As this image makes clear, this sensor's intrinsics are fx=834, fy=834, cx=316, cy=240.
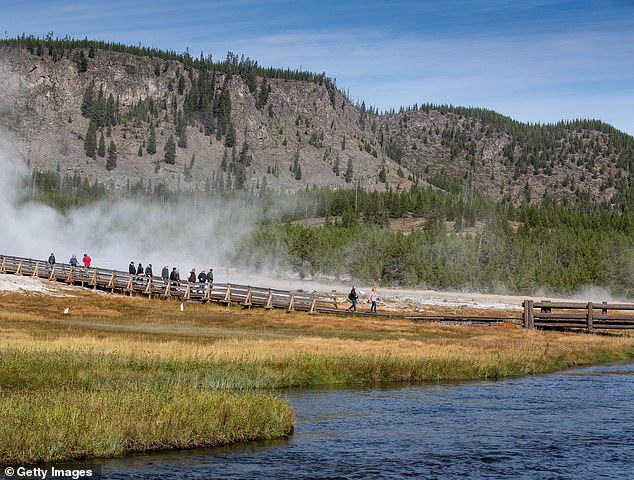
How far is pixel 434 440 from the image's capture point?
70.0 ft

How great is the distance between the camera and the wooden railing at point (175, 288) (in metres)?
61.2

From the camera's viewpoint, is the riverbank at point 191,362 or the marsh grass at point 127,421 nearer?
the marsh grass at point 127,421

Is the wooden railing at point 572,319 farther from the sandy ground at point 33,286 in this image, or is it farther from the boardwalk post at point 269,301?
the sandy ground at point 33,286

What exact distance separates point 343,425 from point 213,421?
410 cm

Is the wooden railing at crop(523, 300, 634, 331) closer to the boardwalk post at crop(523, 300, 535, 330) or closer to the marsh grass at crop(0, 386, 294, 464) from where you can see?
the boardwalk post at crop(523, 300, 535, 330)

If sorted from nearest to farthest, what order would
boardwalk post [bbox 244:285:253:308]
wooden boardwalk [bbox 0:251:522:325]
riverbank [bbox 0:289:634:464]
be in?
riverbank [bbox 0:289:634:464] → wooden boardwalk [bbox 0:251:522:325] → boardwalk post [bbox 244:285:253:308]

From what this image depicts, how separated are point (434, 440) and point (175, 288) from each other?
4577 centimetres

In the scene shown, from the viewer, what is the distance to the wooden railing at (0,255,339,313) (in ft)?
201

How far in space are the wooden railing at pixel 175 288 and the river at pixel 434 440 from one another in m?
31.3

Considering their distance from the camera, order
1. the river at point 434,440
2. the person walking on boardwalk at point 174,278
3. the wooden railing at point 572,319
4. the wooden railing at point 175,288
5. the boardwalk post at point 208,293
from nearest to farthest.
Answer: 1. the river at point 434,440
2. the wooden railing at point 572,319
3. the wooden railing at point 175,288
4. the boardwalk post at point 208,293
5. the person walking on boardwalk at point 174,278

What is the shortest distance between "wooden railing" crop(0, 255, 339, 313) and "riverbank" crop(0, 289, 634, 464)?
236cm

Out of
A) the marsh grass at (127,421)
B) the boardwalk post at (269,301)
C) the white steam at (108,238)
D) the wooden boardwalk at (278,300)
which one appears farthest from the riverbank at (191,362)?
the white steam at (108,238)

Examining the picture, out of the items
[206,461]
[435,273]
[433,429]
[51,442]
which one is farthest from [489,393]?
[435,273]

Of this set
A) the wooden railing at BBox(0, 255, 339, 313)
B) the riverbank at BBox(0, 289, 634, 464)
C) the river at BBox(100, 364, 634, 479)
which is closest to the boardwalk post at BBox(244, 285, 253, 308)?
the wooden railing at BBox(0, 255, 339, 313)
